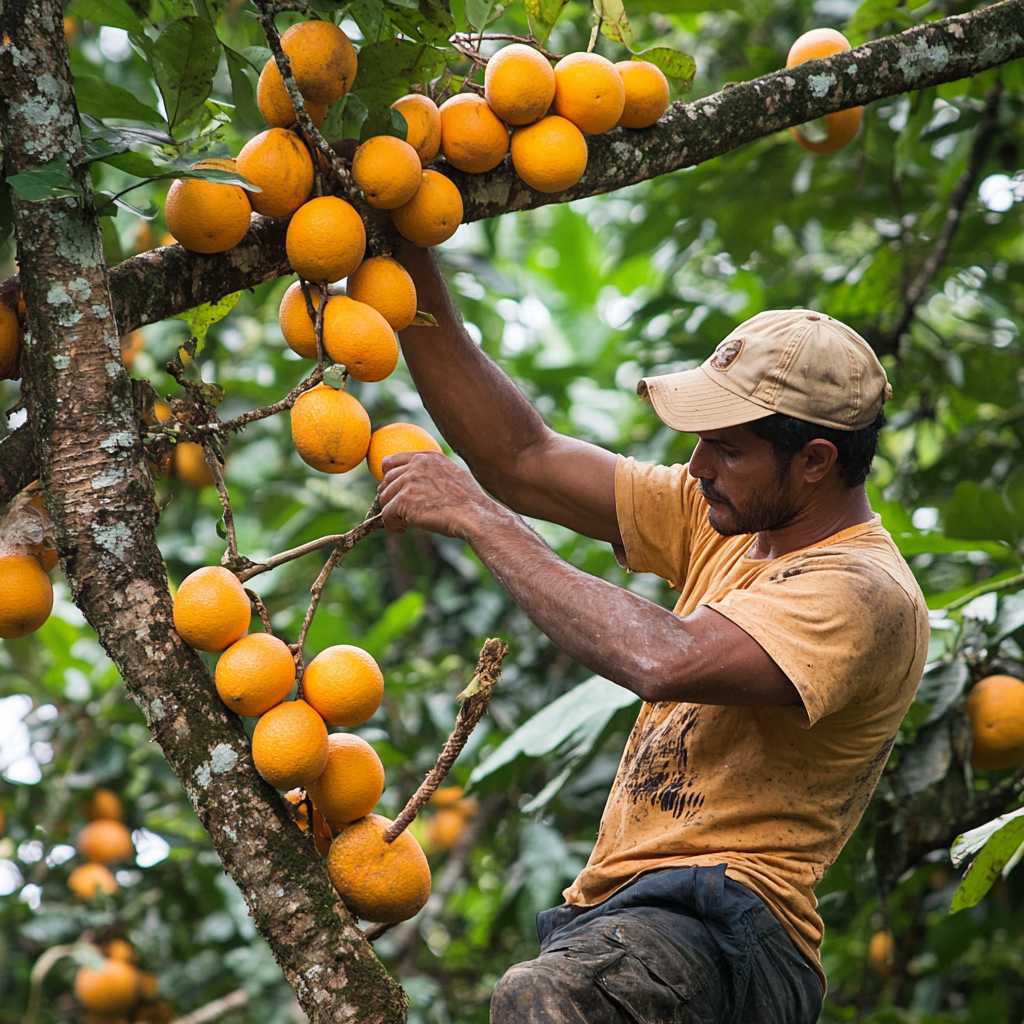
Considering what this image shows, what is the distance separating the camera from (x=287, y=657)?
1.49m

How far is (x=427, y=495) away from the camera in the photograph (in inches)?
66.7

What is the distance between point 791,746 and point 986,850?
Answer: 1.49ft

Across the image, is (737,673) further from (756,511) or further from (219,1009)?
(219,1009)

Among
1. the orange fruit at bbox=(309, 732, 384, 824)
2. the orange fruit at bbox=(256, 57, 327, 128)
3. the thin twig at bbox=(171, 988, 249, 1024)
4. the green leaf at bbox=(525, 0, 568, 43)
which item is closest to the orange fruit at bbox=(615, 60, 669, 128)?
the green leaf at bbox=(525, 0, 568, 43)

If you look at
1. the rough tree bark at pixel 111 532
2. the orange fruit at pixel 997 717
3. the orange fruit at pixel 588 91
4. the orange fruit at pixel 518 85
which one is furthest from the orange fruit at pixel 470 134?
the orange fruit at pixel 997 717

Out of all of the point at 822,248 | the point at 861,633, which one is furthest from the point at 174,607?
the point at 822,248

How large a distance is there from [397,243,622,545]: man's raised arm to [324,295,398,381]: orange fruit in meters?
0.58

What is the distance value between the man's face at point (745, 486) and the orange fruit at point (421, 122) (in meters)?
0.70

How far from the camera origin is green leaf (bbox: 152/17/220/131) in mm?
1619

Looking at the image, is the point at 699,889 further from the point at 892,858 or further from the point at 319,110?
the point at 319,110

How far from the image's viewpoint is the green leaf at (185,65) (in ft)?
5.31

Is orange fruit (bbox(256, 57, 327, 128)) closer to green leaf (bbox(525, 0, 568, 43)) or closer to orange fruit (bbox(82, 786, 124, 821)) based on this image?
green leaf (bbox(525, 0, 568, 43))

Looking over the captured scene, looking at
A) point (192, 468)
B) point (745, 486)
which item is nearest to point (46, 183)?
point (745, 486)

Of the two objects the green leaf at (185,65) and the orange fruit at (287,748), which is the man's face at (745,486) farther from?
the green leaf at (185,65)
